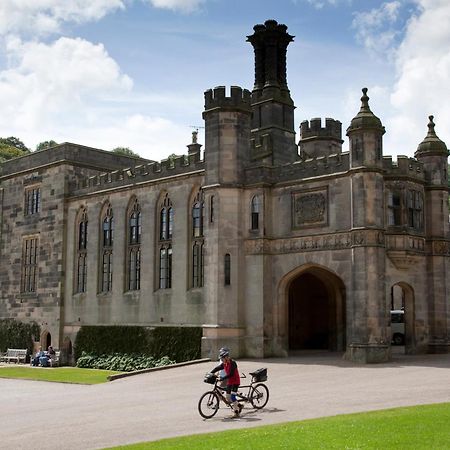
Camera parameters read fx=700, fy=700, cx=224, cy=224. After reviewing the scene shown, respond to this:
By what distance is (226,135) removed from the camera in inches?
1185

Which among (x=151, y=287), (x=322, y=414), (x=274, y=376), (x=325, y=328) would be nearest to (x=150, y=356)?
(x=151, y=287)

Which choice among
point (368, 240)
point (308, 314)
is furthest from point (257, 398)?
point (308, 314)

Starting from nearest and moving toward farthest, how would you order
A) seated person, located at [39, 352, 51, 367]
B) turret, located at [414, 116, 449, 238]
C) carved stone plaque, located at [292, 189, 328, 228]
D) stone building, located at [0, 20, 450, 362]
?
stone building, located at [0, 20, 450, 362], carved stone plaque, located at [292, 189, 328, 228], turret, located at [414, 116, 449, 238], seated person, located at [39, 352, 51, 367]

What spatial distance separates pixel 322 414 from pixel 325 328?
761 inches

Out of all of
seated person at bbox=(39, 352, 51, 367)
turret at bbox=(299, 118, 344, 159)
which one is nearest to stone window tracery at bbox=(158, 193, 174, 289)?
turret at bbox=(299, 118, 344, 159)

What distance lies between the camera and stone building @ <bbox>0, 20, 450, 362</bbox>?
26.5 m

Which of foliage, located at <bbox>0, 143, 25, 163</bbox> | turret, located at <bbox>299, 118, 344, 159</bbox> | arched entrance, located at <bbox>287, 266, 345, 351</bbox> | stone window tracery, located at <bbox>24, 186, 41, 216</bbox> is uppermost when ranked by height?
foliage, located at <bbox>0, 143, 25, 163</bbox>

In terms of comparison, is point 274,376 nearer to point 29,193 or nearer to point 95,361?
point 95,361

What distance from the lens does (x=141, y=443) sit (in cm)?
1195

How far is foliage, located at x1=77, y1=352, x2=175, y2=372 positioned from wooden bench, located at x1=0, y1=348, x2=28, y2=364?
525 cm

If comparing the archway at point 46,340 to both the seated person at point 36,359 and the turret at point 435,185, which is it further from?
the turret at point 435,185

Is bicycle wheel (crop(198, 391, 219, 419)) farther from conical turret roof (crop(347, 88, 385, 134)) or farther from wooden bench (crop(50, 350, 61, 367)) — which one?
wooden bench (crop(50, 350, 61, 367))

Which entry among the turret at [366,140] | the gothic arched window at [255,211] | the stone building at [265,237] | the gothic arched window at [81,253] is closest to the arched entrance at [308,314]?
the stone building at [265,237]

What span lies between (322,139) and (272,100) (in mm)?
3838
